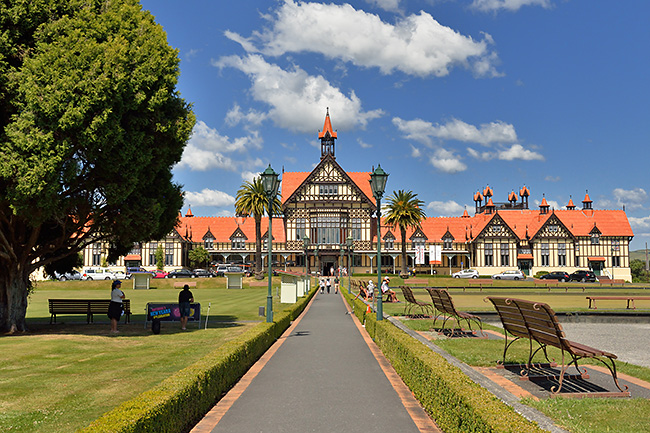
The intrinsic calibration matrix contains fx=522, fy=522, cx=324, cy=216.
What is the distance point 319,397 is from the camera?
873 cm

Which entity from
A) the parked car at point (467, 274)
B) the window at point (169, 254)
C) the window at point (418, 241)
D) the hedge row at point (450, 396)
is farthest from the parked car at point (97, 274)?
the hedge row at point (450, 396)

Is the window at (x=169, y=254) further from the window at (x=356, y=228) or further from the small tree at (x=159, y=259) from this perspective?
the window at (x=356, y=228)

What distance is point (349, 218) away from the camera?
7625cm

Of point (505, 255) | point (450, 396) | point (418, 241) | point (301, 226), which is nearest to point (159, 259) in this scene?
point (301, 226)

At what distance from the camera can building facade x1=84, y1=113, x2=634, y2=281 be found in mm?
76062

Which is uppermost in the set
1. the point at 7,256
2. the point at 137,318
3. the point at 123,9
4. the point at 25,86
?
the point at 123,9

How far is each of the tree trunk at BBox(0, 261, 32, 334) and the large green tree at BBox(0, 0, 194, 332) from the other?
0.11 feet

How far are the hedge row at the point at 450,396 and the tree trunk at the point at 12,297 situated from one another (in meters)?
13.3

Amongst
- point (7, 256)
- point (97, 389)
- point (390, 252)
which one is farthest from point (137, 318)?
point (390, 252)

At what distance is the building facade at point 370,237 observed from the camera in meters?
76.1

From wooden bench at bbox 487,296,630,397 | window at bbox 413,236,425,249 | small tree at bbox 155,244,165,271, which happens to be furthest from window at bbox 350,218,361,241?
wooden bench at bbox 487,296,630,397

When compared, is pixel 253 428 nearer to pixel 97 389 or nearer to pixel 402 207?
pixel 97 389

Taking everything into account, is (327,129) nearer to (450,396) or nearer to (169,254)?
(169,254)

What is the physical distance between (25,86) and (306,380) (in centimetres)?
1071
